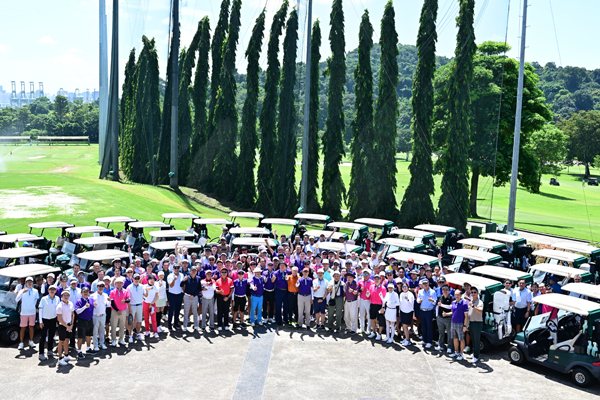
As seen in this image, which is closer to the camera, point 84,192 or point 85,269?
point 85,269

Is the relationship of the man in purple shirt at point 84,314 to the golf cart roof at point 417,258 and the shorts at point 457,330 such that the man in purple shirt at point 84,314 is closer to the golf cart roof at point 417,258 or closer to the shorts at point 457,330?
the shorts at point 457,330

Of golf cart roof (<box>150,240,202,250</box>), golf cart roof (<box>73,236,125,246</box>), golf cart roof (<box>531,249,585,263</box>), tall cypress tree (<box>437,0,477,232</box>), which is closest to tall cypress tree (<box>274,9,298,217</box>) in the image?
tall cypress tree (<box>437,0,477,232</box>)

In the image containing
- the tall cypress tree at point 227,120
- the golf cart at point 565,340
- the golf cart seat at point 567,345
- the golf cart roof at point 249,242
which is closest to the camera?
the golf cart at point 565,340

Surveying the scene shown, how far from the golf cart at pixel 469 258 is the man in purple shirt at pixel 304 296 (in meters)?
5.08

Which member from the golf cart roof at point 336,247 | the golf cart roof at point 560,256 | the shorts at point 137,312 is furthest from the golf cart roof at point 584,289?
the shorts at point 137,312

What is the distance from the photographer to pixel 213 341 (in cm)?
1233

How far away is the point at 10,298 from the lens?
12031 mm

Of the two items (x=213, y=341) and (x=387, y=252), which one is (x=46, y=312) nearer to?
(x=213, y=341)

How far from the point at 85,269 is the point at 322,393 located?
27.5 ft

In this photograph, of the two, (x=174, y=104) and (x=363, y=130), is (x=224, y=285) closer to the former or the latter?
(x=363, y=130)

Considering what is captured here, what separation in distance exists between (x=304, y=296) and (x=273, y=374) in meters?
3.37

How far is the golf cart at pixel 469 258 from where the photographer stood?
15.1 metres

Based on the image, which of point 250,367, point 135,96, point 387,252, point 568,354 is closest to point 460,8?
point 387,252

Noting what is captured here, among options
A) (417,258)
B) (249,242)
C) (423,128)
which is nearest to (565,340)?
(417,258)
